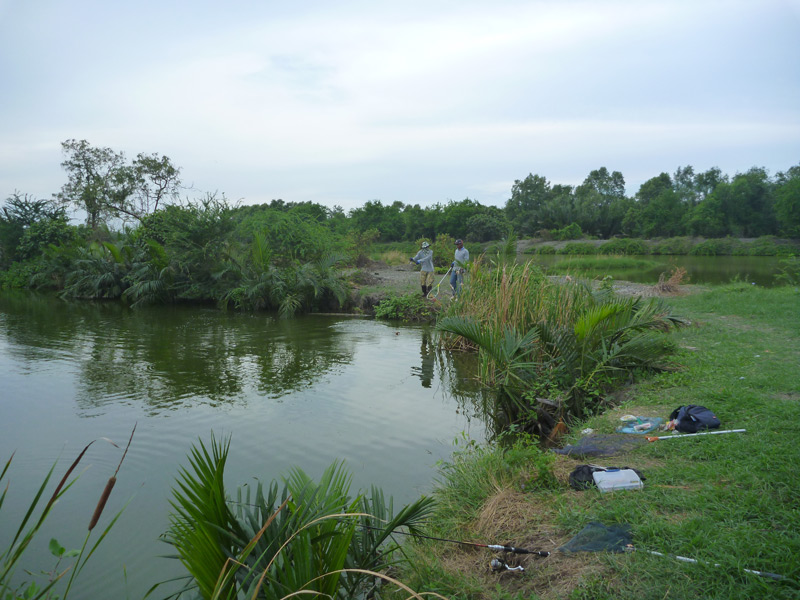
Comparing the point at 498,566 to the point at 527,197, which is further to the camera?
the point at 527,197

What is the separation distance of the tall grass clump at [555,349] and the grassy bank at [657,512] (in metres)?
0.60

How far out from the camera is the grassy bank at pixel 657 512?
2.66 metres

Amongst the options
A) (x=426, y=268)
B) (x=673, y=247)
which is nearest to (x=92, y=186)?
(x=426, y=268)

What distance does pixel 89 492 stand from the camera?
482 cm

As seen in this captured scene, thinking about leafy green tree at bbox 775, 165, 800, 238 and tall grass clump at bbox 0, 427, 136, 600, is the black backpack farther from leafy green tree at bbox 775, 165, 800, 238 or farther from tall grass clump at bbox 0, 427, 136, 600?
leafy green tree at bbox 775, 165, 800, 238

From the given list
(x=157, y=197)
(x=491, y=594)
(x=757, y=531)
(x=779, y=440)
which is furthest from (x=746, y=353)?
(x=157, y=197)

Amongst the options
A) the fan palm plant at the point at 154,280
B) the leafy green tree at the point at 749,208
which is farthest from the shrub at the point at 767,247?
the fan palm plant at the point at 154,280

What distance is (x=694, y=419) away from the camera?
4.65m

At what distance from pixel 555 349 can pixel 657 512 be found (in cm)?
347

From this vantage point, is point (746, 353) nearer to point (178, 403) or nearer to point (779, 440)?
point (779, 440)

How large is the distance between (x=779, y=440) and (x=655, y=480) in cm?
108

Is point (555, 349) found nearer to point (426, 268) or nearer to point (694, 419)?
point (694, 419)

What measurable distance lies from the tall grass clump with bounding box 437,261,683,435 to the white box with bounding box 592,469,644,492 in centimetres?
174

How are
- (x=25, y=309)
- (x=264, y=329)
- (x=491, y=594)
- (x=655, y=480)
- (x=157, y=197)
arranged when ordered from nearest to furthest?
(x=491, y=594)
(x=655, y=480)
(x=264, y=329)
(x=25, y=309)
(x=157, y=197)
